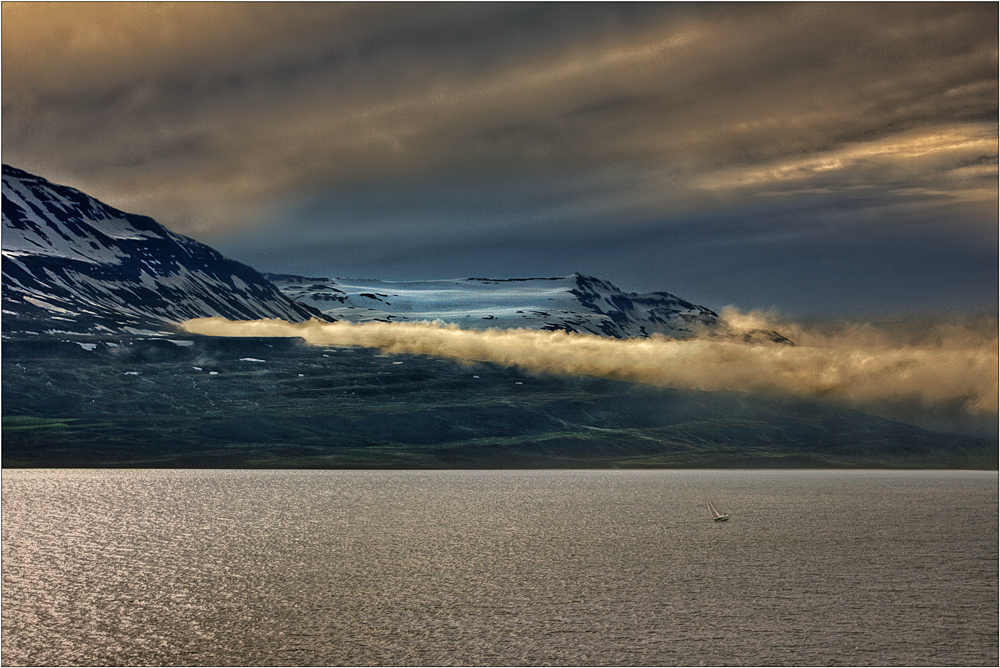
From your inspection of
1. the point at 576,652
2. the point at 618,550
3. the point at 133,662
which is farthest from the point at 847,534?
the point at 133,662

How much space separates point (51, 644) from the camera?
59.8 m

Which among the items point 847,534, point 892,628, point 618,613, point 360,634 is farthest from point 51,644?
point 847,534

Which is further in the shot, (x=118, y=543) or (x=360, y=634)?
(x=118, y=543)

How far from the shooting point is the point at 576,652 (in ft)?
192

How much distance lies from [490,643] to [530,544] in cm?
6659

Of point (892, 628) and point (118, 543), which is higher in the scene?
point (892, 628)

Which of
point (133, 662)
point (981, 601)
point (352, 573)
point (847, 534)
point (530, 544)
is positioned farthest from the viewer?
point (847, 534)

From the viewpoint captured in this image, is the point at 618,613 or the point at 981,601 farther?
the point at 981,601

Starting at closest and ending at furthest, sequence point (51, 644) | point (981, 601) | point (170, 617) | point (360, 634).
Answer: point (51, 644)
point (360, 634)
point (170, 617)
point (981, 601)

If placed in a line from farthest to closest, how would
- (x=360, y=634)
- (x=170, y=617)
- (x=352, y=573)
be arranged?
(x=352, y=573) < (x=170, y=617) < (x=360, y=634)

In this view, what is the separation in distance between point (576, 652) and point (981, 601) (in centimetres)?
3939

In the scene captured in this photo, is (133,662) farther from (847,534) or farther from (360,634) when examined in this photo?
(847,534)

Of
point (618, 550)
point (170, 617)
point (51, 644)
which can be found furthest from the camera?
point (618, 550)

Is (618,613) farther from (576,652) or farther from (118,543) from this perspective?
(118,543)
